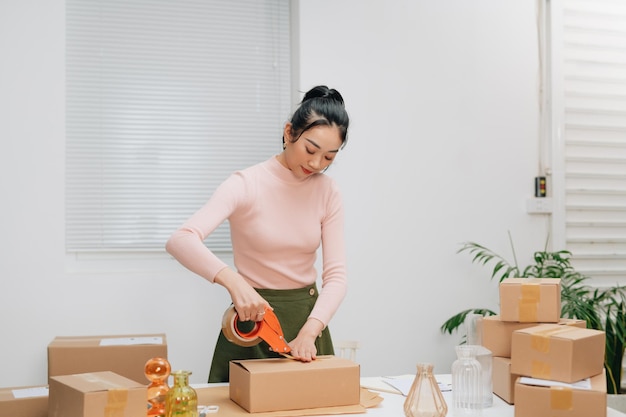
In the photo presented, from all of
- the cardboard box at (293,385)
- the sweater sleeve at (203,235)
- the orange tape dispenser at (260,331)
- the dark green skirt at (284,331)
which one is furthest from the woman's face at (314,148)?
the cardboard box at (293,385)

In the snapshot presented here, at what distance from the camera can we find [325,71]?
3240 millimetres

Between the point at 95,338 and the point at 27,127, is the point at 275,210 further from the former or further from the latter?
the point at 27,127

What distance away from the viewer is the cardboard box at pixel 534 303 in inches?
71.4

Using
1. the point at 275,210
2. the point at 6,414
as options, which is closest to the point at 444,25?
the point at 275,210

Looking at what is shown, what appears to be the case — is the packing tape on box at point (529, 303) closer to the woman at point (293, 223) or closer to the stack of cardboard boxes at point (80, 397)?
the woman at point (293, 223)

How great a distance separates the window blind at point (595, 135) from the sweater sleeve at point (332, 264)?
1.83 m

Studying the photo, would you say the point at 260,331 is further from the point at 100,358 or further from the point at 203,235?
the point at 100,358

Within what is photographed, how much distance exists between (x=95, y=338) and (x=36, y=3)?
57.3 inches

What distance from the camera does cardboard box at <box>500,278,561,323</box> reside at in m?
1.81

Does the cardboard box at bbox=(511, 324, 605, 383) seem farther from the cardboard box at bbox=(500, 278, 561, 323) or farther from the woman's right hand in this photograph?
the woman's right hand

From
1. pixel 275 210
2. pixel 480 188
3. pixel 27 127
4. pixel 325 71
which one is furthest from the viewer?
pixel 480 188

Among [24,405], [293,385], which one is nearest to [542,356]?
[293,385]

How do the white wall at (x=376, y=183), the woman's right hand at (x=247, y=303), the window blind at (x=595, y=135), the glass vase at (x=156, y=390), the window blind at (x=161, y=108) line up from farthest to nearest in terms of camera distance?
the window blind at (x=595, y=135), the window blind at (x=161, y=108), the white wall at (x=376, y=183), the woman's right hand at (x=247, y=303), the glass vase at (x=156, y=390)

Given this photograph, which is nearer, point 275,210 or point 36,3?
point 275,210
